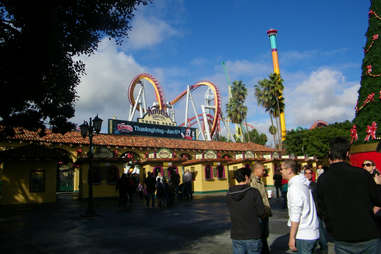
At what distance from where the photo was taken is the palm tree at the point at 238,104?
50975mm

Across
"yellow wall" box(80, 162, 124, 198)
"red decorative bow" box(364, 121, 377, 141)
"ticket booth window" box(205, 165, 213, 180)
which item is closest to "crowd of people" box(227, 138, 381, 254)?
"red decorative bow" box(364, 121, 377, 141)

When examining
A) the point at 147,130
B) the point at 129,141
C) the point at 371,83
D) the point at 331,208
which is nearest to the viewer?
the point at 331,208

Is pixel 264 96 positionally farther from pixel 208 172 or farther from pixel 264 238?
pixel 264 238

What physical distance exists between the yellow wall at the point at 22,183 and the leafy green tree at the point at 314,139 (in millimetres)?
36796

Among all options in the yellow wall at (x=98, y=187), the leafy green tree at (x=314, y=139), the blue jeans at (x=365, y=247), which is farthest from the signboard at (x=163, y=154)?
the leafy green tree at (x=314, y=139)

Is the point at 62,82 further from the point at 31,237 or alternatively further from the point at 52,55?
the point at 31,237

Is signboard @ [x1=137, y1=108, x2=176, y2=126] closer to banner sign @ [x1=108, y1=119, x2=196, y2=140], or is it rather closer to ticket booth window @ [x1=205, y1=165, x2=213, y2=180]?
banner sign @ [x1=108, y1=119, x2=196, y2=140]

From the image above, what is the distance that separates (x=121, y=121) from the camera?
35.5 m

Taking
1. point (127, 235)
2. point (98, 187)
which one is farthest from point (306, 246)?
point (98, 187)

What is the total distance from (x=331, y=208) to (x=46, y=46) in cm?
874

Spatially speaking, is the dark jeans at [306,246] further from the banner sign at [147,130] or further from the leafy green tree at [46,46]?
the banner sign at [147,130]

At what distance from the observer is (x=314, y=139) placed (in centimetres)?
4347

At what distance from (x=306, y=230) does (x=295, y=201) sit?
0.37 m

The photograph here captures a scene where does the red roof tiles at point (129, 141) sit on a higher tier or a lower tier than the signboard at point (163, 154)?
higher
